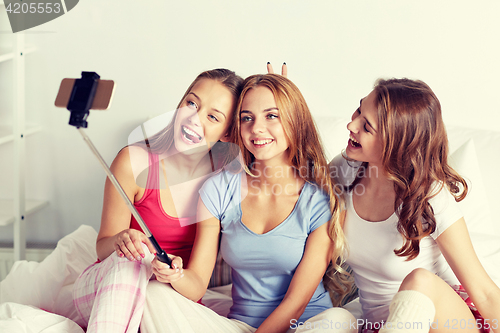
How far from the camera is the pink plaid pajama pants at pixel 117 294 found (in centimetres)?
82

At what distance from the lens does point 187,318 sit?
882mm

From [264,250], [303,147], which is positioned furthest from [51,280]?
[303,147]

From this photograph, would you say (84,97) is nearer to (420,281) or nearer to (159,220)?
(159,220)

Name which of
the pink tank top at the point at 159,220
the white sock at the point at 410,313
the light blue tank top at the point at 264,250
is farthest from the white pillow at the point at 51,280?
the white sock at the point at 410,313

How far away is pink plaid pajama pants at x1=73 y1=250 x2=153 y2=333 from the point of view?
824 millimetres

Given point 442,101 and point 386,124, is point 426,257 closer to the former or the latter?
point 386,124

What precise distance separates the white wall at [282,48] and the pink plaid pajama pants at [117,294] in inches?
29.9

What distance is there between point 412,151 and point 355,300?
0.48 m

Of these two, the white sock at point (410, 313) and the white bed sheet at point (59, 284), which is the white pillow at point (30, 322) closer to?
the white bed sheet at point (59, 284)

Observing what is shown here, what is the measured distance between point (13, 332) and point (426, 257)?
0.89 meters

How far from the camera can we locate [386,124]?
2.91 ft

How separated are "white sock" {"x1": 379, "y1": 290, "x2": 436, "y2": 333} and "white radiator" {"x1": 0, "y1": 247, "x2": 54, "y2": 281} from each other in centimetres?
146

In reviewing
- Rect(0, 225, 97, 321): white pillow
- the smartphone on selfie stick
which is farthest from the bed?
the smartphone on selfie stick

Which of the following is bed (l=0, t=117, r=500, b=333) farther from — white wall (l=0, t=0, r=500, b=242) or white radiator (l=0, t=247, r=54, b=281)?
white radiator (l=0, t=247, r=54, b=281)
